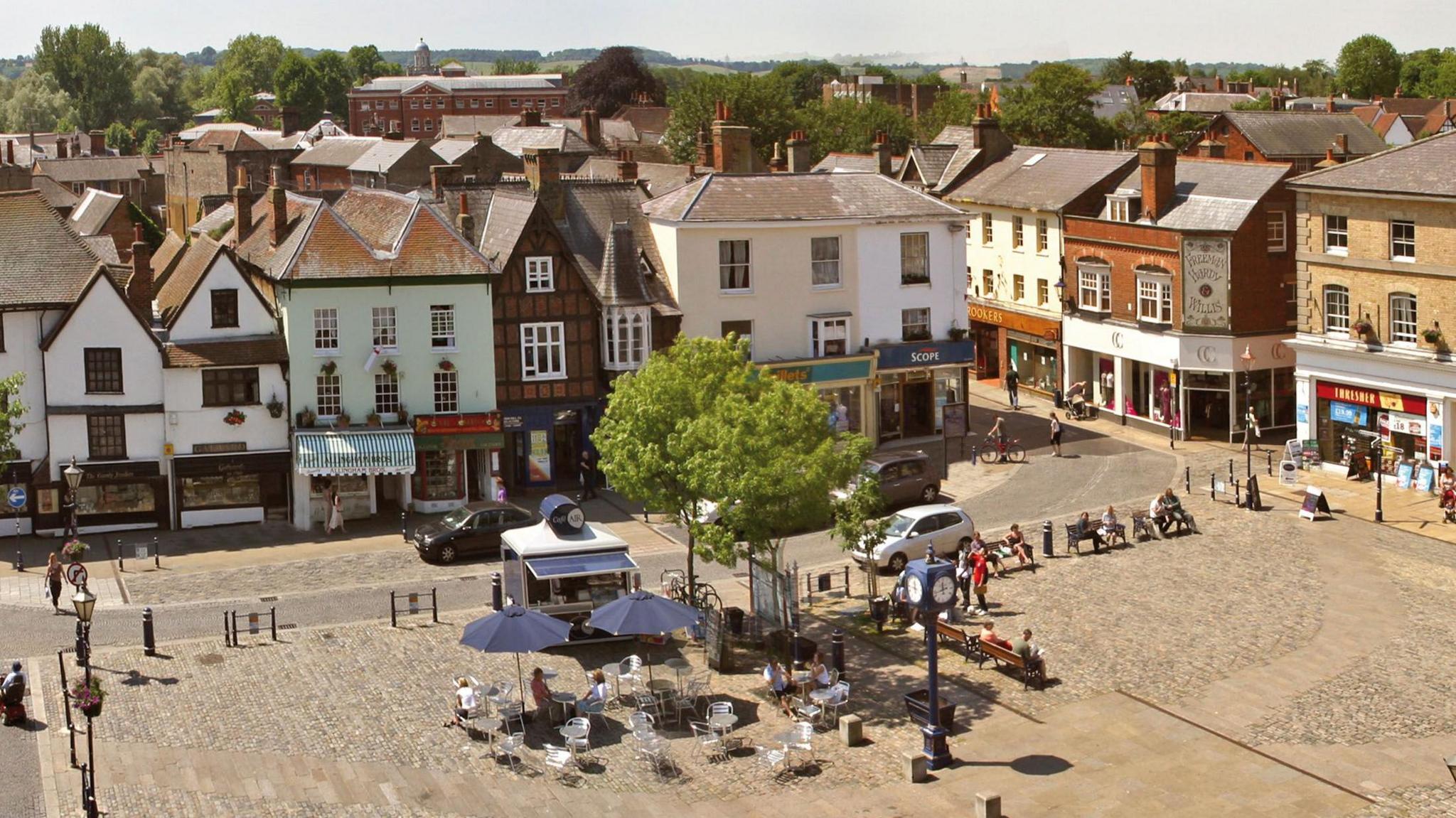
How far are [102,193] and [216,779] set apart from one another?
213 ft

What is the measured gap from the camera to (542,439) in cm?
5434

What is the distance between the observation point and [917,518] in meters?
44.2

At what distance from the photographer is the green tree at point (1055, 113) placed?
107 meters

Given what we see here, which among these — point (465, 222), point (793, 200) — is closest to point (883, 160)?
point (793, 200)

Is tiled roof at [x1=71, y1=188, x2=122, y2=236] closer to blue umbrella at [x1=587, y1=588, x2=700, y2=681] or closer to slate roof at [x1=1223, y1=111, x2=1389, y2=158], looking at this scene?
blue umbrella at [x1=587, y1=588, x2=700, y2=681]

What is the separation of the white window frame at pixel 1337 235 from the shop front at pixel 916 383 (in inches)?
525

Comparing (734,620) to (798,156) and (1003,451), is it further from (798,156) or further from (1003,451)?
(798,156)

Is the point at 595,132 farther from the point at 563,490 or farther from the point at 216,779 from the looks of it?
the point at 216,779

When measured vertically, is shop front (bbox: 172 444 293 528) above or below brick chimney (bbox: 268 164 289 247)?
below

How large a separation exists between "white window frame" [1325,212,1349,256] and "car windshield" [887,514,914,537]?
17838mm

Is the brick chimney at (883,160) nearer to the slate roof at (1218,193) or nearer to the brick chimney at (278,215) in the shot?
the slate roof at (1218,193)

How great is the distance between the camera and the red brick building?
2275 inches

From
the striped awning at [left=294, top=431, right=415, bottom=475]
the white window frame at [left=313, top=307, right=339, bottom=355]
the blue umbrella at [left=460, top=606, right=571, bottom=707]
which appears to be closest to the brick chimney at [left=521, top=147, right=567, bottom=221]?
the white window frame at [left=313, top=307, right=339, bottom=355]

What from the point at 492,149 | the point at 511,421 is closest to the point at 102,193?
the point at 492,149
